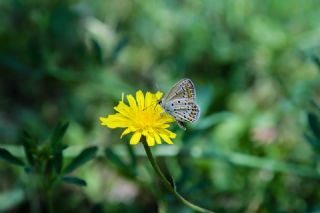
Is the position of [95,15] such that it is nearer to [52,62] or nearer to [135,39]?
[135,39]

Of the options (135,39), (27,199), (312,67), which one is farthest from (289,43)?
(27,199)

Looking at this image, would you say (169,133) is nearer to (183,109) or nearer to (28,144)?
(183,109)

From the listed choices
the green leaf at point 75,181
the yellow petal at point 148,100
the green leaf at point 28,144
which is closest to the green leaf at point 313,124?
the yellow petal at point 148,100

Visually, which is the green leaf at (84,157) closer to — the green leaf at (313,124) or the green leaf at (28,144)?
the green leaf at (28,144)

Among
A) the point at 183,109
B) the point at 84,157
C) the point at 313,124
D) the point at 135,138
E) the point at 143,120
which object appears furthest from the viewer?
the point at 313,124

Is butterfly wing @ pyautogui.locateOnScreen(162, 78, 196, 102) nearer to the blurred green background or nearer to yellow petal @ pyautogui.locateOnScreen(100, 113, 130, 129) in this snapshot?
yellow petal @ pyautogui.locateOnScreen(100, 113, 130, 129)

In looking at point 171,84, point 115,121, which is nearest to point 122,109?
point 115,121
